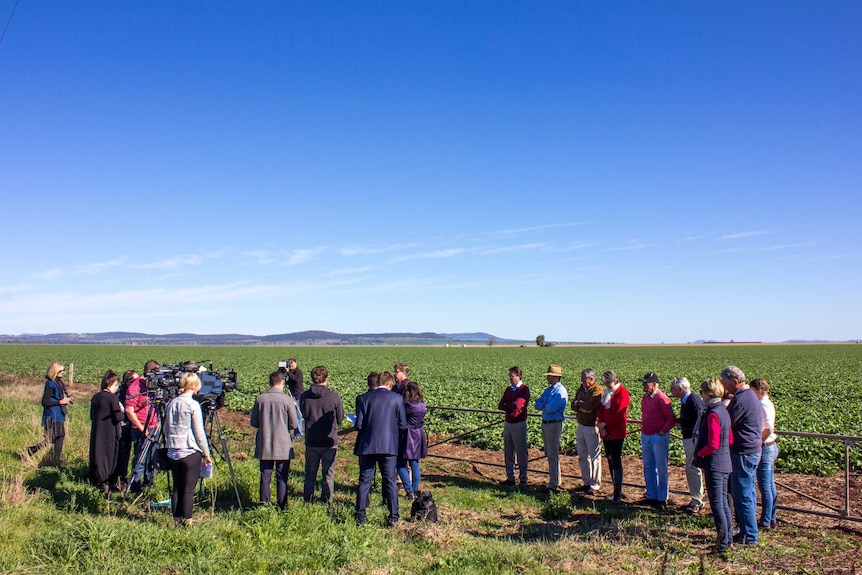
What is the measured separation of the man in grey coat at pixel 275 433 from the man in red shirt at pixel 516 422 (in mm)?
3675

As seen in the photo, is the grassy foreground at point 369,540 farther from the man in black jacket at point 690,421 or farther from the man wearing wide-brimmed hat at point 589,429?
the man wearing wide-brimmed hat at point 589,429

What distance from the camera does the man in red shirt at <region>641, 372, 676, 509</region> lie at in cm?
858

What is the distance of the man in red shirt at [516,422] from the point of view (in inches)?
390

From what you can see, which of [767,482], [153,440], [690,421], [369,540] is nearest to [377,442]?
[369,540]

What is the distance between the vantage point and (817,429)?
1591 cm

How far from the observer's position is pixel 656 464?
870 centimetres

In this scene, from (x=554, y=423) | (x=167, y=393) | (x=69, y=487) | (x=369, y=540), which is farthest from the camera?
(x=554, y=423)

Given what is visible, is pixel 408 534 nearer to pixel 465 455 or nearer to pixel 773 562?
pixel 773 562

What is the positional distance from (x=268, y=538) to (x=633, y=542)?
165 inches

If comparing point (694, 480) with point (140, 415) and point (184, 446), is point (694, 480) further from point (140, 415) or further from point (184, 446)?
point (140, 415)

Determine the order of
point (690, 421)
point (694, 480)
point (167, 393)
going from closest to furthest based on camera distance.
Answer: point (167, 393), point (690, 421), point (694, 480)

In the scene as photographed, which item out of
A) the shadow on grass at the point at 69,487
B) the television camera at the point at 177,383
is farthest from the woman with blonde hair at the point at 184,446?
the shadow on grass at the point at 69,487

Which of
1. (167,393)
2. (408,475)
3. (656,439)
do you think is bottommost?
(408,475)

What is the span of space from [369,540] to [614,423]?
4392 mm
